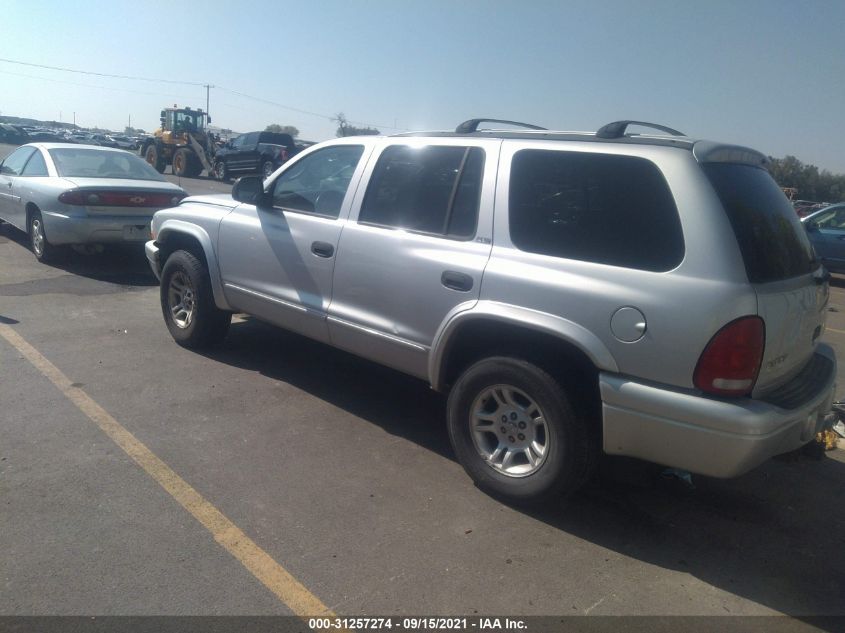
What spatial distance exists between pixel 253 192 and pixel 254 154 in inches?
951

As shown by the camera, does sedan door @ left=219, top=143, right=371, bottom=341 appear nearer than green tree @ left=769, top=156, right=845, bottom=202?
Yes

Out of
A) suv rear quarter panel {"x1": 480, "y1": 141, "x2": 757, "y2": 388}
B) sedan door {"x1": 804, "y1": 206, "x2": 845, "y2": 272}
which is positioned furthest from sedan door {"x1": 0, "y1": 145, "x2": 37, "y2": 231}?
sedan door {"x1": 804, "y1": 206, "x2": 845, "y2": 272}

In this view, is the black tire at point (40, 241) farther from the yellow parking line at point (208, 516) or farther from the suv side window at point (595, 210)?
the suv side window at point (595, 210)

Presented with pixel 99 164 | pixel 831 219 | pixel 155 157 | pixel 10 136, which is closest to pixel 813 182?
pixel 831 219

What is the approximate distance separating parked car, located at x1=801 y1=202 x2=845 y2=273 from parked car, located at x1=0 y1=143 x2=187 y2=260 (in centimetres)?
1091

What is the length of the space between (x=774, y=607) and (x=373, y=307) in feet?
8.67

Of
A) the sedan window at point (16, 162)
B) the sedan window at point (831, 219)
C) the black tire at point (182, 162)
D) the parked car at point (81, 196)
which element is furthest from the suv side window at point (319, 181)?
the black tire at point (182, 162)

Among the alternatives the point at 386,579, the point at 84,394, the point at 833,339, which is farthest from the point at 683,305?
the point at 833,339

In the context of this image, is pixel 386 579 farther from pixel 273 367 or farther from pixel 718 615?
pixel 273 367

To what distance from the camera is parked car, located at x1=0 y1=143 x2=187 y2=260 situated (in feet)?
28.1

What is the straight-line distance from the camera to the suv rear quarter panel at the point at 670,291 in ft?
Answer: 10.3

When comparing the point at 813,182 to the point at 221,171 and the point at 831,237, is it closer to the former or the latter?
the point at 831,237

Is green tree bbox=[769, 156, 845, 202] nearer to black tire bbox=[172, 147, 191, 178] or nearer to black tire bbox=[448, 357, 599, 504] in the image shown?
black tire bbox=[172, 147, 191, 178]

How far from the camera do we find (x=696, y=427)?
3.17 meters
